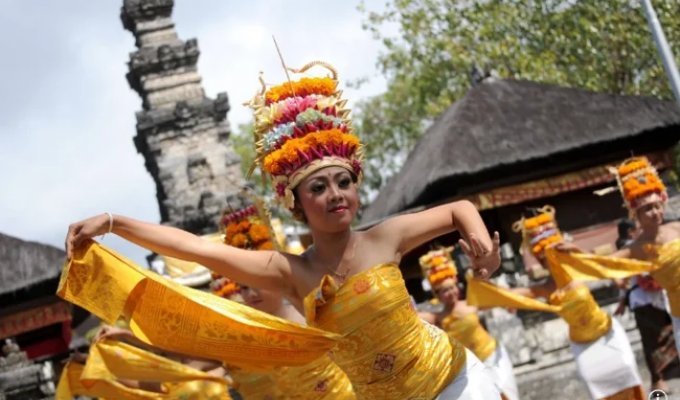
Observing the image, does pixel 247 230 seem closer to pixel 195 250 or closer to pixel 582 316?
pixel 195 250

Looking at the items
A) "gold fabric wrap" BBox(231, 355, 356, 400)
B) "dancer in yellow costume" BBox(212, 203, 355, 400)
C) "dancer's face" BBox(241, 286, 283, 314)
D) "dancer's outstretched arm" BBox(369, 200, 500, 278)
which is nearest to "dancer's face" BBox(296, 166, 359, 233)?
"dancer's outstretched arm" BBox(369, 200, 500, 278)

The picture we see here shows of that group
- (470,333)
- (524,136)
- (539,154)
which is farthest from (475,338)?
(524,136)

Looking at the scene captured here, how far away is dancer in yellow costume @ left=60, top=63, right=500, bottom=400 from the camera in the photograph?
218 inches

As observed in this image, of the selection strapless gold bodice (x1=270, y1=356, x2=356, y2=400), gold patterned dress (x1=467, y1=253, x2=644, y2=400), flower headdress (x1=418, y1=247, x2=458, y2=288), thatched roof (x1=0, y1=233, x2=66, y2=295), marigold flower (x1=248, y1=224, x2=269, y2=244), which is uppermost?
thatched roof (x1=0, y1=233, x2=66, y2=295)

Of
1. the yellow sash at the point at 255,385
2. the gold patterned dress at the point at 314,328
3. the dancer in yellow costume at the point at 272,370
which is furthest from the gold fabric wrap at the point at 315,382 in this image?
the gold patterned dress at the point at 314,328

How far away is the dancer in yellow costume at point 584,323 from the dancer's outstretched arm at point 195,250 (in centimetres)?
580

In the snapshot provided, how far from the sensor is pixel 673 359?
510 inches

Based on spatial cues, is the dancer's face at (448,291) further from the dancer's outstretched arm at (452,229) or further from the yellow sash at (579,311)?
the dancer's outstretched arm at (452,229)

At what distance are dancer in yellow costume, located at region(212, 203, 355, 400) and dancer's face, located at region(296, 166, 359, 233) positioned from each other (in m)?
1.37

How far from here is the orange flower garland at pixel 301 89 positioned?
19.7 feet

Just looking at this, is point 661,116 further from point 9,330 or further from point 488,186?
point 9,330

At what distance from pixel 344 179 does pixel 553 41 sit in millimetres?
29133

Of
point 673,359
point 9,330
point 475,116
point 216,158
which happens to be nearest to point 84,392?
point 673,359

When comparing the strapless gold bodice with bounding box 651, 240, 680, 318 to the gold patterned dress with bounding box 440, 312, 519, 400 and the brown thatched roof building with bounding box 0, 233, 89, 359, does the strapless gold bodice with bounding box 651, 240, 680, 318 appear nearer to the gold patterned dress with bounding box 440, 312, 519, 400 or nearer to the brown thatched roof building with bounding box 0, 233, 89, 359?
the gold patterned dress with bounding box 440, 312, 519, 400
